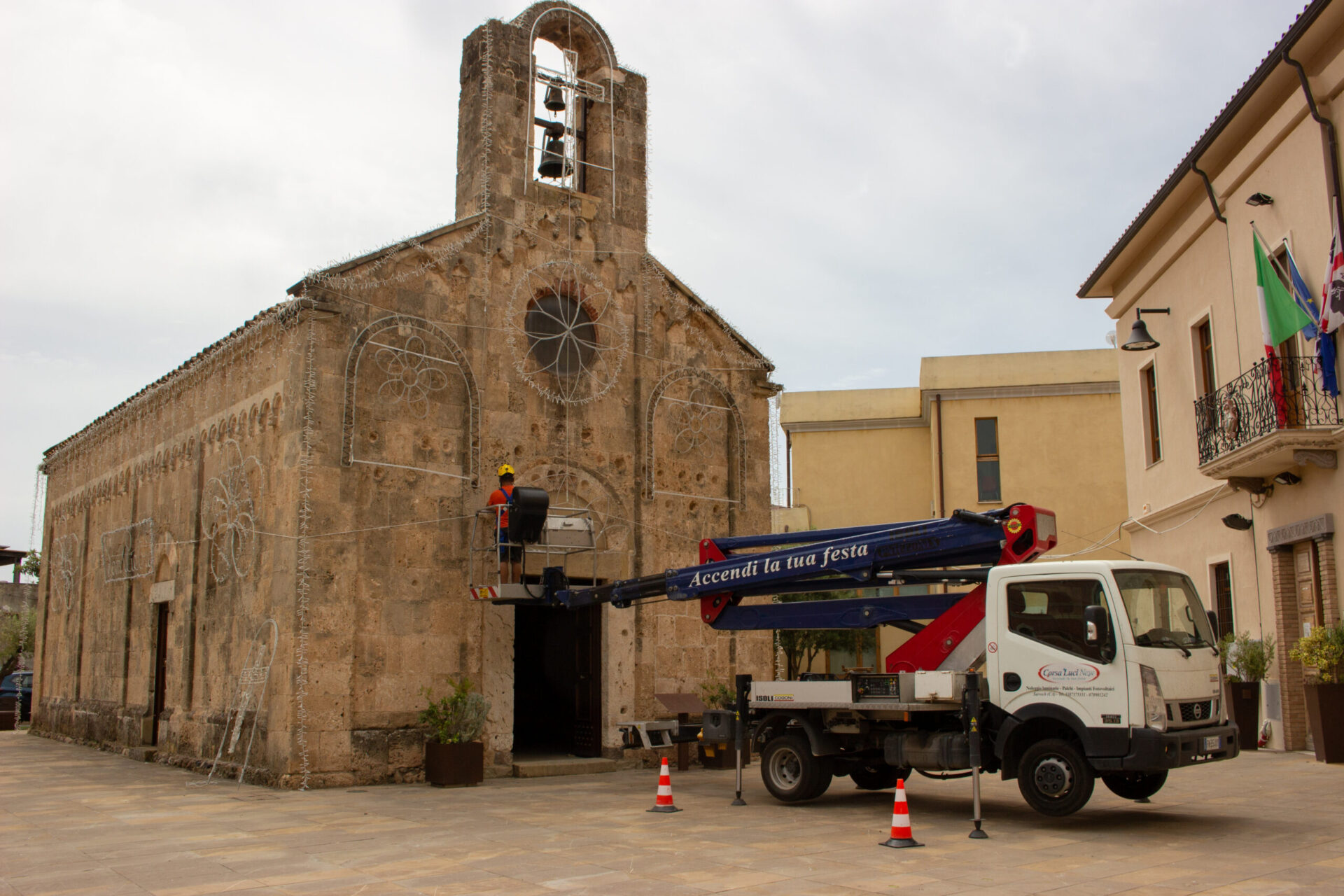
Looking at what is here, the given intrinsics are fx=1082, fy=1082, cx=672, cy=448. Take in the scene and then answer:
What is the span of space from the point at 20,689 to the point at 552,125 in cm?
2262

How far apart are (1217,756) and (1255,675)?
6.96 meters

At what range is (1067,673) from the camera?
9109 mm

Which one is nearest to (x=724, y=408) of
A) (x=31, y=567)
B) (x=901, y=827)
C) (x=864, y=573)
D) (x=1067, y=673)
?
(x=864, y=573)

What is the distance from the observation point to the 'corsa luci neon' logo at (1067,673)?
8.98 meters

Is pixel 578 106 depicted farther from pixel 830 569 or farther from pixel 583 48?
pixel 830 569

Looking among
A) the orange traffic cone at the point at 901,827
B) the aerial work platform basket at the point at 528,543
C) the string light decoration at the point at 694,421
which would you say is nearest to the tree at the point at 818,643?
the string light decoration at the point at 694,421

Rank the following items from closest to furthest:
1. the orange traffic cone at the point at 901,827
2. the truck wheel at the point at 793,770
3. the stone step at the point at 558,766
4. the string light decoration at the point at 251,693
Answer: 1. the orange traffic cone at the point at 901,827
2. the truck wheel at the point at 793,770
3. the string light decoration at the point at 251,693
4. the stone step at the point at 558,766

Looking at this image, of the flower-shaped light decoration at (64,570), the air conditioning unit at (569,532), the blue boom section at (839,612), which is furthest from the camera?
the flower-shaped light decoration at (64,570)

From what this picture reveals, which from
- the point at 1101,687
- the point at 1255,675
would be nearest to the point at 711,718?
the point at 1101,687

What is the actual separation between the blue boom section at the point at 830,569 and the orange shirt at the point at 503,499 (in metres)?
1.53

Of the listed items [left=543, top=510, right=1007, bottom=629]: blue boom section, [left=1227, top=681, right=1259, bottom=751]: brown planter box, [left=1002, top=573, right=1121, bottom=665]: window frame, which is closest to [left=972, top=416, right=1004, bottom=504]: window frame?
[left=1227, top=681, right=1259, bottom=751]: brown planter box

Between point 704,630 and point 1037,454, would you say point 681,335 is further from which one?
point 1037,454

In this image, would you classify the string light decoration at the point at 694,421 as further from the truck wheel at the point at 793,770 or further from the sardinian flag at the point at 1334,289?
the sardinian flag at the point at 1334,289

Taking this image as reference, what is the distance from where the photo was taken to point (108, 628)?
1991 centimetres
